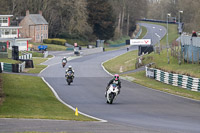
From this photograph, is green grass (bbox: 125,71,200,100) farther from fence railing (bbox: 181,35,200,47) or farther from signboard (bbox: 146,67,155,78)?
fence railing (bbox: 181,35,200,47)

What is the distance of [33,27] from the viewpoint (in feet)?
337

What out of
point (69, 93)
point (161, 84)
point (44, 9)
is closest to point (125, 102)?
point (69, 93)

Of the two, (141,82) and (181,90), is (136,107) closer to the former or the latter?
(181,90)

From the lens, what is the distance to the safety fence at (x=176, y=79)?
3189cm

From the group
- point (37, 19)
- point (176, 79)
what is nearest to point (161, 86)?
point (176, 79)

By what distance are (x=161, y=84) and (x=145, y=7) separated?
10081cm

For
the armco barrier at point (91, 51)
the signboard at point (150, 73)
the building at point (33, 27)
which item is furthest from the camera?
the building at point (33, 27)

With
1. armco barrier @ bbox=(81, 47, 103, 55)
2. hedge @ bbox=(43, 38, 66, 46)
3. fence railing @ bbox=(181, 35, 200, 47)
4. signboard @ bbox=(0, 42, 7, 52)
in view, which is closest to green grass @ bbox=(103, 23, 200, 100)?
fence railing @ bbox=(181, 35, 200, 47)

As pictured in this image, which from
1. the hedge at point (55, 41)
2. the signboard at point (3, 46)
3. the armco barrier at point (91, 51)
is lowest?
the armco barrier at point (91, 51)

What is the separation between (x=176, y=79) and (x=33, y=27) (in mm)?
71984

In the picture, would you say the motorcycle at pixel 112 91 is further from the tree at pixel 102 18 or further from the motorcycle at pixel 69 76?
the tree at pixel 102 18

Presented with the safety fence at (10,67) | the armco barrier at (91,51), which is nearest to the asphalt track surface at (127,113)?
the safety fence at (10,67)

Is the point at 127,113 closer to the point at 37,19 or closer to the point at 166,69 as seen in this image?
the point at 166,69

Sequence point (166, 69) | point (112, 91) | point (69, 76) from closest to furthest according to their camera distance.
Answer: point (112, 91)
point (69, 76)
point (166, 69)
